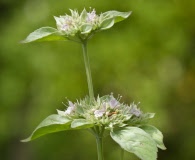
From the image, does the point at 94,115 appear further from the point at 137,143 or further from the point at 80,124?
the point at 137,143

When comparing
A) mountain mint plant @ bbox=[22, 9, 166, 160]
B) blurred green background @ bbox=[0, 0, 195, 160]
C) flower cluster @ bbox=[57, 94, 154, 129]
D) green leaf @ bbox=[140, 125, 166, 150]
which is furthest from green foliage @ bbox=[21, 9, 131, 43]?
blurred green background @ bbox=[0, 0, 195, 160]

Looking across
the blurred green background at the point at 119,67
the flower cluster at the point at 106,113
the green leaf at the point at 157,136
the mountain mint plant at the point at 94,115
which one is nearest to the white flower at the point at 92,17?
the mountain mint plant at the point at 94,115

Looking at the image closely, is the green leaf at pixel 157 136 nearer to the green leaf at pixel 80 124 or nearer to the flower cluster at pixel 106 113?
the flower cluster at pixel 106 113

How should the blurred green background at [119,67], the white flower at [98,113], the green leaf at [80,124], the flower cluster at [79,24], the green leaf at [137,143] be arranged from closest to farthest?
the green leaf at [137,143]
the green leaf at [80,124]
the white flower at [98,113]
the flower cluster at [79,24]
the blurred green background at [119,67]

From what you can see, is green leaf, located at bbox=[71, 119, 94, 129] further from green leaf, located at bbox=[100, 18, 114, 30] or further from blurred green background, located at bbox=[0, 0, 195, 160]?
blurred green background, located at bbox=[0, 0, 195, 160]

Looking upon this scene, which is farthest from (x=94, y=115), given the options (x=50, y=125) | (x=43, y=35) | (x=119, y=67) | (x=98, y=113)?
(x=119, y=67)

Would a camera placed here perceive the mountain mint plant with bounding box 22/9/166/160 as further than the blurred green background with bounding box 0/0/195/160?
No

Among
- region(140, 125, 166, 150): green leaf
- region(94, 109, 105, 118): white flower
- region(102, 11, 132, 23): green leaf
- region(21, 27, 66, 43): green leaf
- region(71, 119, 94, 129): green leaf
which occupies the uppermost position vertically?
region(102, 11, 132, 23): green leaf
